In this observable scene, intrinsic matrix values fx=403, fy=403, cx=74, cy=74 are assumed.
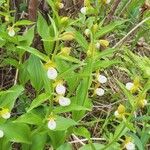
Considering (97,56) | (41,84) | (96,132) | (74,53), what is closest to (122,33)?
(74,53)

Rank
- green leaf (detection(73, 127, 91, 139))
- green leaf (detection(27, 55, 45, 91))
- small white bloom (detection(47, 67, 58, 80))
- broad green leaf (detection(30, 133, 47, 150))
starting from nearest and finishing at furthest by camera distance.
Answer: small white bloom (detection(47, 67, 58, 80)), green leaf (detection(73, 127, 91, 139)), broad green leaf (detection(30, 133, 47, 150)), green leaf (detection(27, 55, 45, 91))

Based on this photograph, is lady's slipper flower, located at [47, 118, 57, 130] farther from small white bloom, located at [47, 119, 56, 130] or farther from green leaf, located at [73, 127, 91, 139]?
green leaf, located at [73, 127, 91, 139]

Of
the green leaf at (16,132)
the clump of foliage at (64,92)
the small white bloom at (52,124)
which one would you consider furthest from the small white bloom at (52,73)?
the green leaf at (16,132)

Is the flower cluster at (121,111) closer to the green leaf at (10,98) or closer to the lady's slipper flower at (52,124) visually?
the lady's slipper flower at (52,124)

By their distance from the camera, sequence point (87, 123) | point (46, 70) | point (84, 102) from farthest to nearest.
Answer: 1. point (87, 123)
2. point (84, 102)
3. point (46, 70)

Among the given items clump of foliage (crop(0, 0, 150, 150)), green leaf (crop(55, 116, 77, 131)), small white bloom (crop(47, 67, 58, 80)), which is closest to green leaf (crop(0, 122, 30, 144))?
clump of foliage (crop(0, 0, 150, 150))

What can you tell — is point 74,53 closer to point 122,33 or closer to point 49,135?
point 122,33

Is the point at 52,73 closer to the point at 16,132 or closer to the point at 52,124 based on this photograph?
the point at 52,124

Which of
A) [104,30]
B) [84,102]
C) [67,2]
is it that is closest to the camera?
[84,102]
